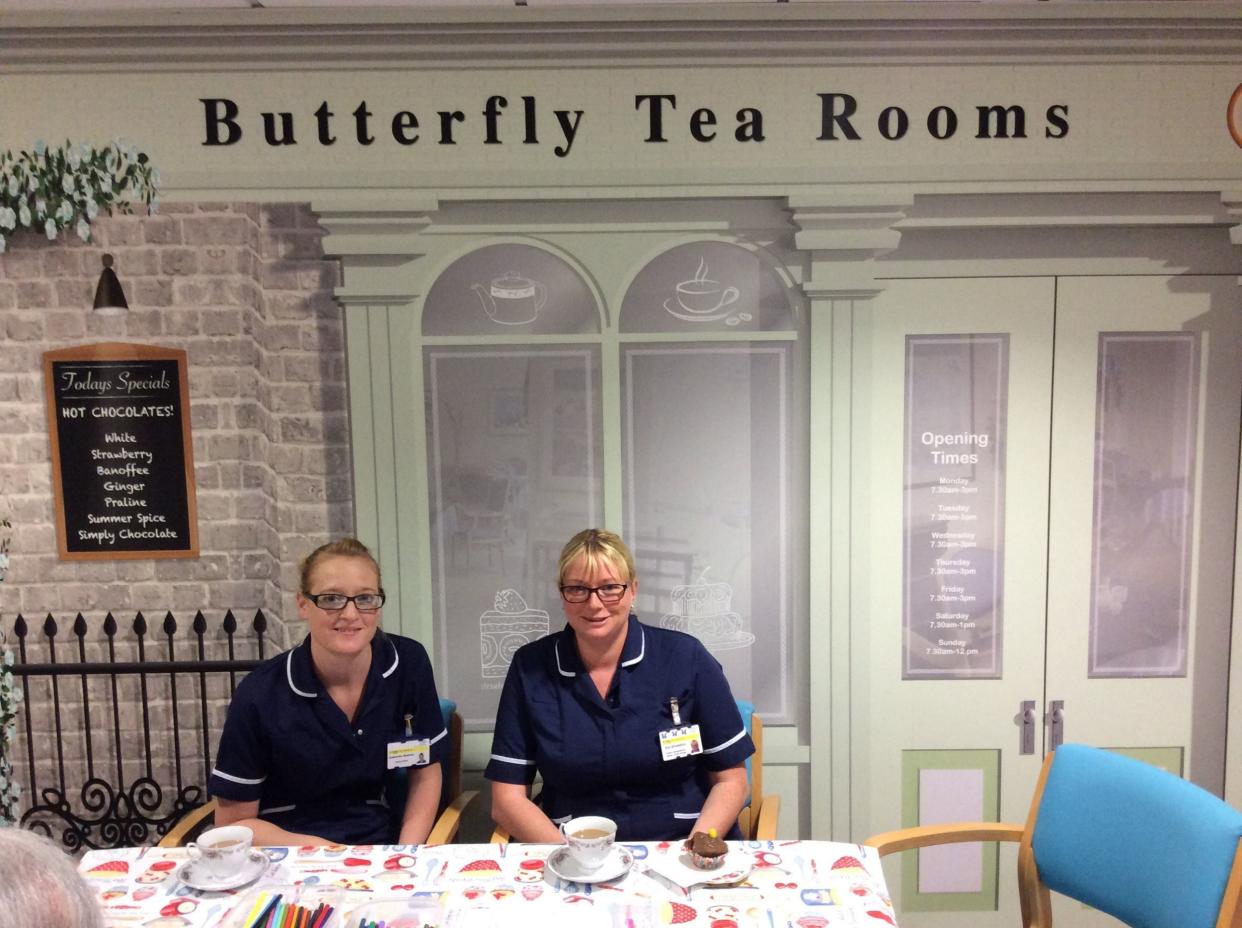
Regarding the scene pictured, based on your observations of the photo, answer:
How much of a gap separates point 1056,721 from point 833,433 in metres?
1.21

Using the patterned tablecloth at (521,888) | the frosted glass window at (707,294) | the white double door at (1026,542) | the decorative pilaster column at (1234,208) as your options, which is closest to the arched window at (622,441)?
the frosted glass window at (707,294)

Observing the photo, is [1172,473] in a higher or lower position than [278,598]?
higher

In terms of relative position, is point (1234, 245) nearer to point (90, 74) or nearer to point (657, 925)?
point (657, 925)

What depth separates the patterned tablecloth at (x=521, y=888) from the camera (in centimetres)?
155

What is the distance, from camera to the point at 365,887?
1.66m

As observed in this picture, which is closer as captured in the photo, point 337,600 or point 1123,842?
point 1123,842

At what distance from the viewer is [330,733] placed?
2135 millimetres

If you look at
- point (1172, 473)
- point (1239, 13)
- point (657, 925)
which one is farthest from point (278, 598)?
point (1239, 13)

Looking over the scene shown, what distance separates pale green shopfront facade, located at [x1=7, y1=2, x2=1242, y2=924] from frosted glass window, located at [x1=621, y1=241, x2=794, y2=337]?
11 mm

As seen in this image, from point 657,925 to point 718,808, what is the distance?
63 cm

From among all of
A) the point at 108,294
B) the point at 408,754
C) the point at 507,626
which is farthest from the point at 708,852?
the point at 108,294

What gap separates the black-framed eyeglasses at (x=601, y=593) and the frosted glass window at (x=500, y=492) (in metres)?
0.65

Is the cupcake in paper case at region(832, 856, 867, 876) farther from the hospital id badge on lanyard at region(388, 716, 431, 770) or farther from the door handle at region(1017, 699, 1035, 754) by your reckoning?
the door handle at region(1017, 699, 1035, 754)

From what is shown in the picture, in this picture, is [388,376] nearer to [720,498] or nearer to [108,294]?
[108,294]
